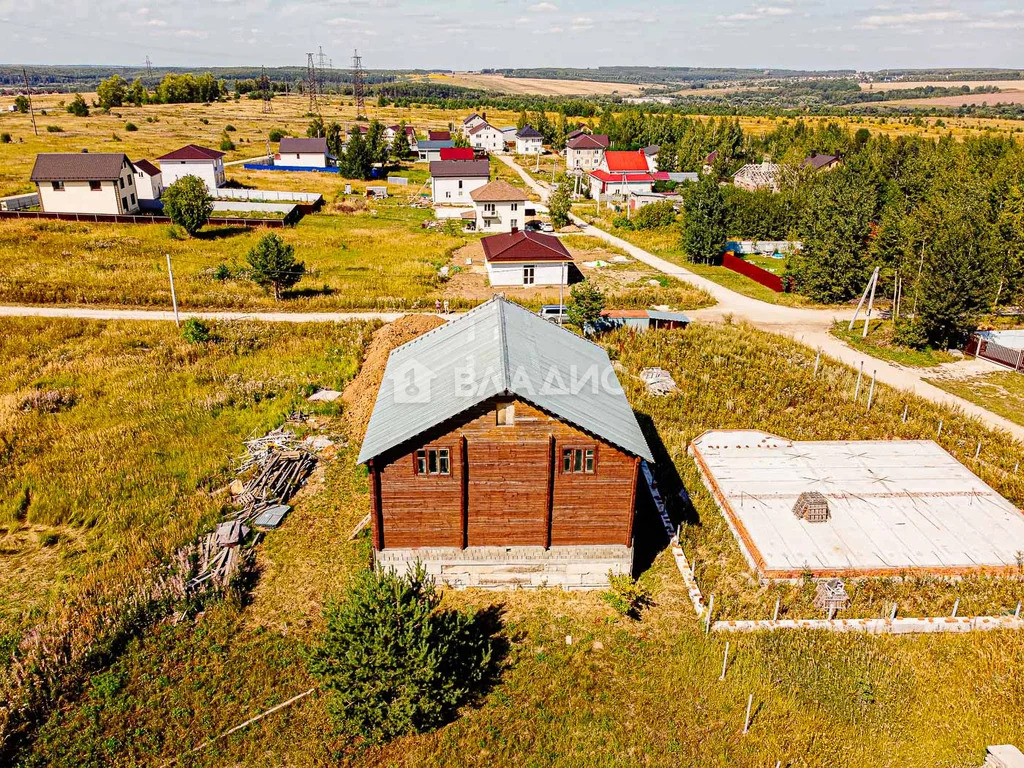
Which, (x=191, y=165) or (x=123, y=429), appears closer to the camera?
(x=123, y=429)

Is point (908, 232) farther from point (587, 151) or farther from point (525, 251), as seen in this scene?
A: point (587, 151)

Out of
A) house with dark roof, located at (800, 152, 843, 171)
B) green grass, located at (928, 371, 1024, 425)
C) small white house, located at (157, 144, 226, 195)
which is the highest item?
house with dark roof, located at (800, 152, 843, 171)

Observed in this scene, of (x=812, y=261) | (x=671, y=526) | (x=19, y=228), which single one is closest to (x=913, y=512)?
(x=671, y=526)

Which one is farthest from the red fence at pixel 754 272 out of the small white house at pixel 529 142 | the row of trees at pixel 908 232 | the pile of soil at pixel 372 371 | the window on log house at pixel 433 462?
the small white house at pixel 529 142

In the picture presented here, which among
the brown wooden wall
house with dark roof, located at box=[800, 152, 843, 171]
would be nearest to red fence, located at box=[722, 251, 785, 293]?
the brown wooden wall

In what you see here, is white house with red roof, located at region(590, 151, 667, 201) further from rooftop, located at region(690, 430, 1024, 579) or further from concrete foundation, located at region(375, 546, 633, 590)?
concrete foundation, located at region(375, 546, 633, 590)

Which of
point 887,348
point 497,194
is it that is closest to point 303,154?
point 497,194

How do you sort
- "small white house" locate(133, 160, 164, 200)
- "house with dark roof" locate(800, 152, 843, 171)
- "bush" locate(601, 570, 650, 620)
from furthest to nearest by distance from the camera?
"house with dark roof" locate(800, 152, 843, 171) < "small white house" locate(133, 160, 164, 200) < "bush" locate(601, 570, 650, 620)
